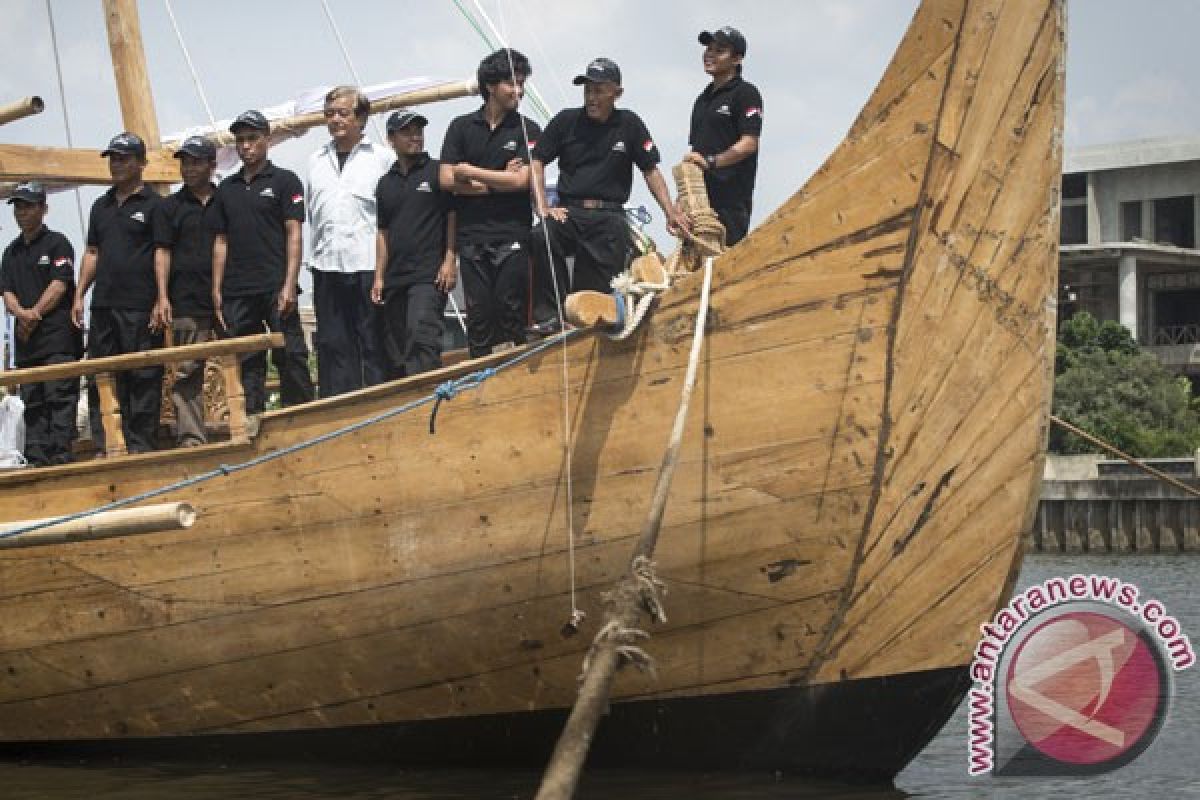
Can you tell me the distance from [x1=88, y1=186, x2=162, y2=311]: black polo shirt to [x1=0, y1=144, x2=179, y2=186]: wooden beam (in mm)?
1068

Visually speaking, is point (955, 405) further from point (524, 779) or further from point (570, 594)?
point (524, 779)

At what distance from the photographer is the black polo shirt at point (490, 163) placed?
357 inches

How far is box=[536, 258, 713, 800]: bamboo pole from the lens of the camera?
250 inches

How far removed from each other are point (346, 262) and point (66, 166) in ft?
7.56

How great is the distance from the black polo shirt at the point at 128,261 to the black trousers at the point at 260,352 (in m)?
0.47

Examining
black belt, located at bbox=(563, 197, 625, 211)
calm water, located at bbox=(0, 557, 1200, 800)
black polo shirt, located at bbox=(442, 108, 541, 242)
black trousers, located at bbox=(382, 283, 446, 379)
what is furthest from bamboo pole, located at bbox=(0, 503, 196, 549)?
black belt, located at bbox=(563, 197, 625, 211)

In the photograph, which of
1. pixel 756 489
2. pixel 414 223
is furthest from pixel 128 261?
pixel 756 489

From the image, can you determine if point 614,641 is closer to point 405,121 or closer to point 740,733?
point 740,733

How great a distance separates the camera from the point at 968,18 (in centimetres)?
755

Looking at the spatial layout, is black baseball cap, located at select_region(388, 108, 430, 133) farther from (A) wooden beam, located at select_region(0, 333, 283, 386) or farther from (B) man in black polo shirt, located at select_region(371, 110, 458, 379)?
(A) wooden beam, located at select_region(0, 333, 283, 386)

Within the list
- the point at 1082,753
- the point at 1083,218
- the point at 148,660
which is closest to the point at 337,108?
the point at 148,660

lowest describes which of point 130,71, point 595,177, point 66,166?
point 595,177

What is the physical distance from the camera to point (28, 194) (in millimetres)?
Result: 10359

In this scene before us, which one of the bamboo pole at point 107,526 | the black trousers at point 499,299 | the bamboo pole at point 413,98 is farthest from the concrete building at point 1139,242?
the bamboo pole at point 107,526
